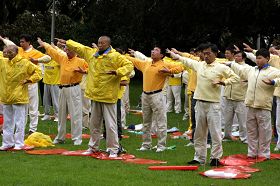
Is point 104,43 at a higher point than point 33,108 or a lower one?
higher

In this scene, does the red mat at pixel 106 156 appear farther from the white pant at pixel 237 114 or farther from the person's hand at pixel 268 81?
the white pant at pixel 237 114

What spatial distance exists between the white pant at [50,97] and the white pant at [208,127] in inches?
322

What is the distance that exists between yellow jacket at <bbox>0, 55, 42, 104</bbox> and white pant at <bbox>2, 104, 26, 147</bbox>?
0.62ft

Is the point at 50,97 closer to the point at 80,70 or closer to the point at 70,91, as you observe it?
the point at 70,91

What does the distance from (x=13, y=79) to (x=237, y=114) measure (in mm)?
5793

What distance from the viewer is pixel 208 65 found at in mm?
12430

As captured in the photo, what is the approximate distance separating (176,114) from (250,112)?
10.4m

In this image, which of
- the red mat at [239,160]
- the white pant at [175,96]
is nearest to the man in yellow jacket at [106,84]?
the red mat at [239,160]

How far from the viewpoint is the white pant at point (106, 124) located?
43.1ft

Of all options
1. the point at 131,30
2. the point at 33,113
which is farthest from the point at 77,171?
the point at 131,30

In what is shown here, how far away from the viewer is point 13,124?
46.0ft

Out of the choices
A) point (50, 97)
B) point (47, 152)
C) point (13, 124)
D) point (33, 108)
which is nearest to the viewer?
point (47, 152)

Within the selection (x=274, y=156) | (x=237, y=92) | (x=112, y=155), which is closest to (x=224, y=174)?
(x=112, y=155)

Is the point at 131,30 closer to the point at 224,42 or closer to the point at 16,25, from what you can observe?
the point at 224,42
